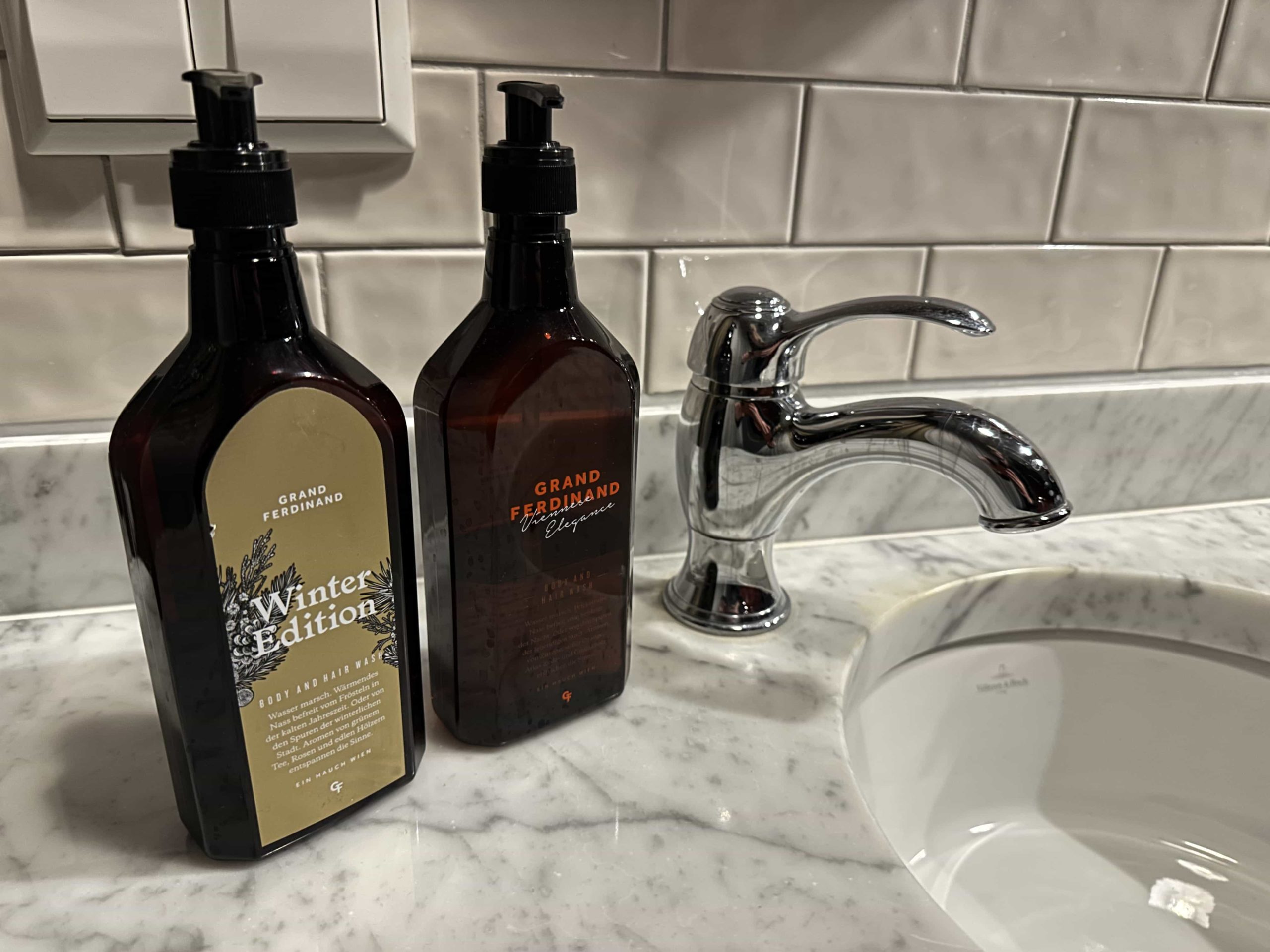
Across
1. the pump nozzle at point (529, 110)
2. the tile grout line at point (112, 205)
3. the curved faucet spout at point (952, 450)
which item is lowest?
the curved faucet spout at point (952, 450)

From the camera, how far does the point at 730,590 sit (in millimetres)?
482

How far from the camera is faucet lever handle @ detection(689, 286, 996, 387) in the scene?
1.33ft

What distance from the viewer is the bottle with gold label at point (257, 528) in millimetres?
273

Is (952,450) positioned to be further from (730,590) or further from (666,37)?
(666,37)

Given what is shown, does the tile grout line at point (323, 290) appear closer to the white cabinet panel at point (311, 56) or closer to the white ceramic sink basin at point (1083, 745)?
the white cabinet panel at point (311, 56)

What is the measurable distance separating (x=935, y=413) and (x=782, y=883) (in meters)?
0.21

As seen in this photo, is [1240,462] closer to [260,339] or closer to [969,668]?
[969,668]

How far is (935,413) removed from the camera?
1.35 feet

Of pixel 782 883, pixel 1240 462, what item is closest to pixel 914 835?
pixel 782 883

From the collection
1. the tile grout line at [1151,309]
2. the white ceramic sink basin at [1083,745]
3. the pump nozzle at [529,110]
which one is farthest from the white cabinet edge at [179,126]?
the tile grout line at [1151,309]

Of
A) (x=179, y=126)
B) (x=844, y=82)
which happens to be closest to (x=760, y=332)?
(x=844, y=82)

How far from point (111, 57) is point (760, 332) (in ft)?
0.96

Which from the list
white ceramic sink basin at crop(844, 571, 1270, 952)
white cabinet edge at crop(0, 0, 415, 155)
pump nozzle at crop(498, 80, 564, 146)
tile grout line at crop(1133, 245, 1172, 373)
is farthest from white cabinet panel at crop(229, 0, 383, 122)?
tile grout line at crop(1133, 245, 1172, 373)

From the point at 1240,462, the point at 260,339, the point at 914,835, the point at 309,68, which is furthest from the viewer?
the point at 1240,462
